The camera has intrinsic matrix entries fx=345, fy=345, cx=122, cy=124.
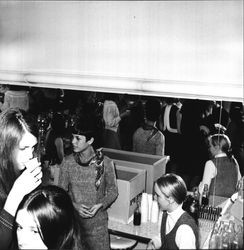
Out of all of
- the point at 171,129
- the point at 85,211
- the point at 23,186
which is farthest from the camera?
the point at 171,129

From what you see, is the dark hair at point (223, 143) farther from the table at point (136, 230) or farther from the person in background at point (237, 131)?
the table at point (136, 230)

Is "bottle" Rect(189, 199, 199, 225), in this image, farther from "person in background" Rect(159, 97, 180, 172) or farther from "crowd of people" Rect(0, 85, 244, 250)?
"person in background" Rect(159, 97, 180, 172)

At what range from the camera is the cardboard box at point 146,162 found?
2.62 meters

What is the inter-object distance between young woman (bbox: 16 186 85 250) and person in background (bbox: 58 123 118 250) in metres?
0.70

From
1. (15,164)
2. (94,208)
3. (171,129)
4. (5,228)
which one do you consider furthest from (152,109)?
(5,228)

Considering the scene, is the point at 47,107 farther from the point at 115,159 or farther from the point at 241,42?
the point at 241,42

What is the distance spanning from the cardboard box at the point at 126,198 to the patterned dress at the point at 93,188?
23 centimetres

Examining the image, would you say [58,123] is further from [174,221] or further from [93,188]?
[174,221]

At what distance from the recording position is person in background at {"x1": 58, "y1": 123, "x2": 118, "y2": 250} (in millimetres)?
2055

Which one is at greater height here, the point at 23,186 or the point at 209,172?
the point at 23,186

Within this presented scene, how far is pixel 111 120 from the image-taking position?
2.86 m

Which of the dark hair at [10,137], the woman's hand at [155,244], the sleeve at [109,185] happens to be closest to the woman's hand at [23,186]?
the dark hair at [10,137]

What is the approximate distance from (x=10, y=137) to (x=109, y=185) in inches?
35.3

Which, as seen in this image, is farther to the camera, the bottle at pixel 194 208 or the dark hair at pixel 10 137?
the bottle at pixel 194 208
